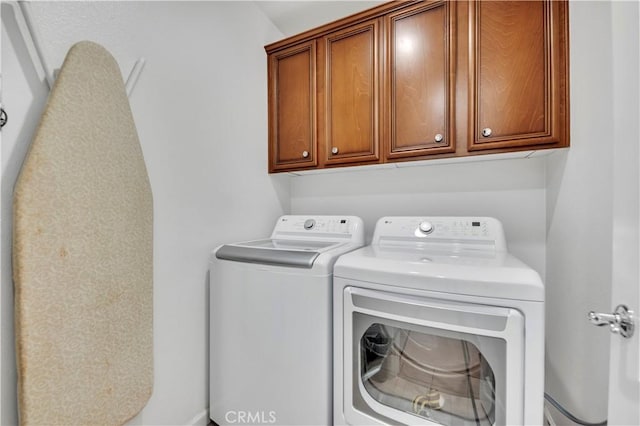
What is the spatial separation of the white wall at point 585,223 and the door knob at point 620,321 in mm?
401

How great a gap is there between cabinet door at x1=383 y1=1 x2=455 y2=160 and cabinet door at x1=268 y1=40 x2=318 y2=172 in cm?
52

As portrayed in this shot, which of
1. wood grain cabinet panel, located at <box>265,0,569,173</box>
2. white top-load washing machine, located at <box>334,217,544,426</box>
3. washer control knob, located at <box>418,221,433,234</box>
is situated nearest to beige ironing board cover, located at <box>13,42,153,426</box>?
white top-load washing machine, located at <box>334,217,544,426</box>

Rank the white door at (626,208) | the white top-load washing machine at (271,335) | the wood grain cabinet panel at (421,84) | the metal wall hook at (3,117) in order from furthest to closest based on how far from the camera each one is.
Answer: the wood grain cabinet panel at (421,84), the white top-load washing machine at (271,335), the metal wall hook at (3,117), the white door at (626,208)

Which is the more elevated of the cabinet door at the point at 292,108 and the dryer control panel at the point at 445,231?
the cabinet door at the point at 292,108

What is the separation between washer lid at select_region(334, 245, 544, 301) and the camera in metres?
0.84

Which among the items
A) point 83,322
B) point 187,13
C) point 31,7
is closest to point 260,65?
point 187,13

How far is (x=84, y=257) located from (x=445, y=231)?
160 centimetres

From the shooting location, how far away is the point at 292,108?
1.88 meters

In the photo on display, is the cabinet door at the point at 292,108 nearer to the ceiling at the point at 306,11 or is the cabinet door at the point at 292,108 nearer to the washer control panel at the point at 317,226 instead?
the ceiling at the point at 306,11

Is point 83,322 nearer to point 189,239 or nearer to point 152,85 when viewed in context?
point 189,239

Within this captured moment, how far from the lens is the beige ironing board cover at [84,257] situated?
2.53 ft

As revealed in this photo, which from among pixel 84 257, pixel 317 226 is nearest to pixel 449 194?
pixel 317 226

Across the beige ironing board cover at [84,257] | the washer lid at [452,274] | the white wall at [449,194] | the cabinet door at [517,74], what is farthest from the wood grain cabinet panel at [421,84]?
the beige ironing board cover at [84,257]

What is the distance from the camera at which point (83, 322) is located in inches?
35.1
